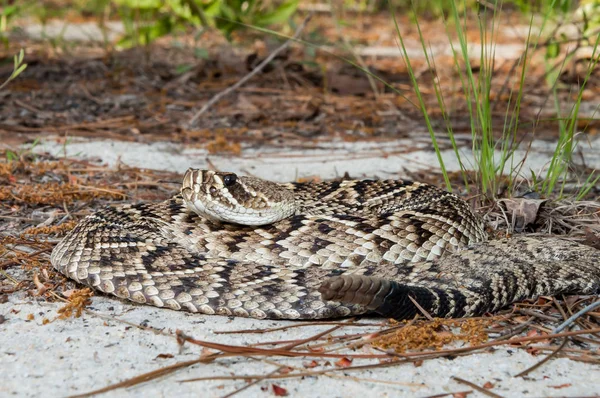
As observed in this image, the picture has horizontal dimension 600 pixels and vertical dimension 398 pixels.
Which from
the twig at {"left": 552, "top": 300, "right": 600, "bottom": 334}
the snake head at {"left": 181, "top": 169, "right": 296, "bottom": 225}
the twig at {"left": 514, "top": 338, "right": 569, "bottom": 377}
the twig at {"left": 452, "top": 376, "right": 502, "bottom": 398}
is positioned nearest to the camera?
the twig at {"left": 452, "top": 376, "right": 502, "bottom": 398}

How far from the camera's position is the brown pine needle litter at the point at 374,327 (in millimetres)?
2721

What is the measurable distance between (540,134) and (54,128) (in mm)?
4199

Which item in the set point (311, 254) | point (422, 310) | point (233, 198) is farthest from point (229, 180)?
point (422, 310)

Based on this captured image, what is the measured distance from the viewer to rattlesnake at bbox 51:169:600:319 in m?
3.11

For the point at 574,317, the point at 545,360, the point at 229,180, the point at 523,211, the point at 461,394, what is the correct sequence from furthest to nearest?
the point at 523,211, the point at 229,180, the point at 574,317, the point at 545,360, the point at 461,394

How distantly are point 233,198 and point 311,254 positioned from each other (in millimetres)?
469

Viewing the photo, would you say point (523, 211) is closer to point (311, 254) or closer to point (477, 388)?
point (311, 254)

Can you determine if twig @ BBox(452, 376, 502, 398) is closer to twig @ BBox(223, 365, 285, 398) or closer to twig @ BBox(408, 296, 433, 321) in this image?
twig @ BBox(408, 296, 433, 321)

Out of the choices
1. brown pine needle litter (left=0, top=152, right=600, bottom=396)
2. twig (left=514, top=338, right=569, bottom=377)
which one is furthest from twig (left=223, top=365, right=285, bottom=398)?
twig (left=514, top=338, right=569, bottom=377)

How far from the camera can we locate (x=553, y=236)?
388cm

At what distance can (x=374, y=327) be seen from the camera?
3.02 meters

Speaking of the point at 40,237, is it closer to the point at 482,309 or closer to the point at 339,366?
the point at 339,366

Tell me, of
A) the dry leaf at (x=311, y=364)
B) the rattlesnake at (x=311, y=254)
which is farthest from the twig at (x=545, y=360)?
the dry leaf at (x=311, y=364)

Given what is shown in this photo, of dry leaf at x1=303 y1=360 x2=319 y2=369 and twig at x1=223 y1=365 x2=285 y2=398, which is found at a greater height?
dry leaf at x1=303 y1=360 x2=319 y2=369
